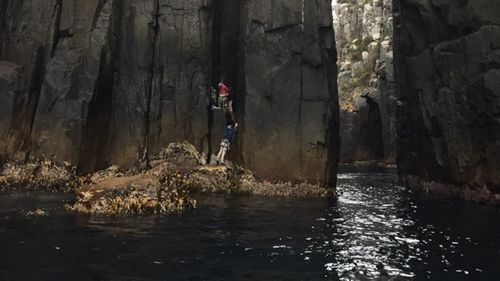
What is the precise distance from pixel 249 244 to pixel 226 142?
15633mm

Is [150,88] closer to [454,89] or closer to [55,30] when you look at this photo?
[55,30]

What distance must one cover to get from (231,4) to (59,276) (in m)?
26.8

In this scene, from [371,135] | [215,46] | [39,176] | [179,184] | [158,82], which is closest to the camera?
[39,176]

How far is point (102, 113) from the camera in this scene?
103 ft

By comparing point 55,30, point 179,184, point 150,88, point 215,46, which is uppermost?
point 55,30

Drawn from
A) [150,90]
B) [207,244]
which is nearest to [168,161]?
[150,90]

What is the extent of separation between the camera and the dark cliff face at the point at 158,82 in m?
29.7

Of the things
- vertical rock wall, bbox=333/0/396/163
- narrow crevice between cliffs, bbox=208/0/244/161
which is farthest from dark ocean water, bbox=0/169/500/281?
vertical rock wall, bbox=333/0/396/163

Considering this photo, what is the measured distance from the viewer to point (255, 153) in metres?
29.9

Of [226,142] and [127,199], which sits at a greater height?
[226,142]

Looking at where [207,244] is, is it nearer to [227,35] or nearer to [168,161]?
[168,161]

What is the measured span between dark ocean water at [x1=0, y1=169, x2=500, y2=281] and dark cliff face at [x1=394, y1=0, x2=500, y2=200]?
20.8 ft

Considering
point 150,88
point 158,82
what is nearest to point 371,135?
point 158,82

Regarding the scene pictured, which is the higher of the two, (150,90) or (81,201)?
(150,90)
